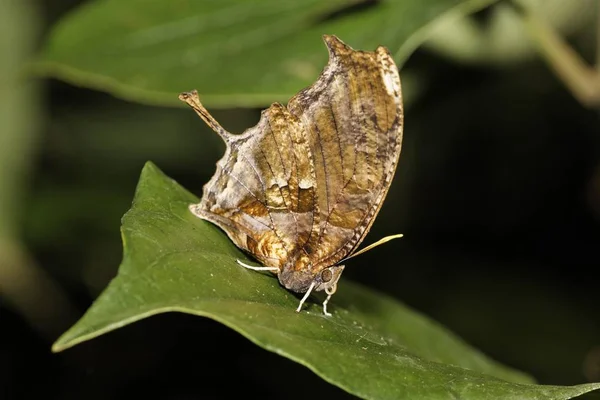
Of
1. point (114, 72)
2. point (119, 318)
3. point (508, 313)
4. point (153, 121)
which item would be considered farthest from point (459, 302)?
point (119, 318)

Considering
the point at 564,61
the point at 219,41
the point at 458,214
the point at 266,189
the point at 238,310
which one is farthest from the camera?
the point at 458,214

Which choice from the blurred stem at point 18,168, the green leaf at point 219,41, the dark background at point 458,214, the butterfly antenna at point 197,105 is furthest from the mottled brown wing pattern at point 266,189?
the blurred stem at point 18,168

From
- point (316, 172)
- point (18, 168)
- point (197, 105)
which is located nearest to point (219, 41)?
point (197, 105)

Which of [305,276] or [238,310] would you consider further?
[305,276]

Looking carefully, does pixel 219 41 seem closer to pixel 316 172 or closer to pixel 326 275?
Answer: pixel 316 172

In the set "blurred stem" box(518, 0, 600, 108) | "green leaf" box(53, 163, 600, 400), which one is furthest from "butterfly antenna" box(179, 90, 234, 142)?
"blurred stem" box(518, 0, 600, 108)

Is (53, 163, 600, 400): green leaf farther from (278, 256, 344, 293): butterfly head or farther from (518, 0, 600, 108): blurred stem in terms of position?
(518, 0, 600, 108): blurred stem

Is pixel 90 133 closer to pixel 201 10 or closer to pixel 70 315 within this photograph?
pixel 70 315

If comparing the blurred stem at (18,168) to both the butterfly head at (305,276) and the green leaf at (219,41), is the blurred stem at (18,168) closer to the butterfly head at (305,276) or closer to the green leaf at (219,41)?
the green leaf at (219,41)
